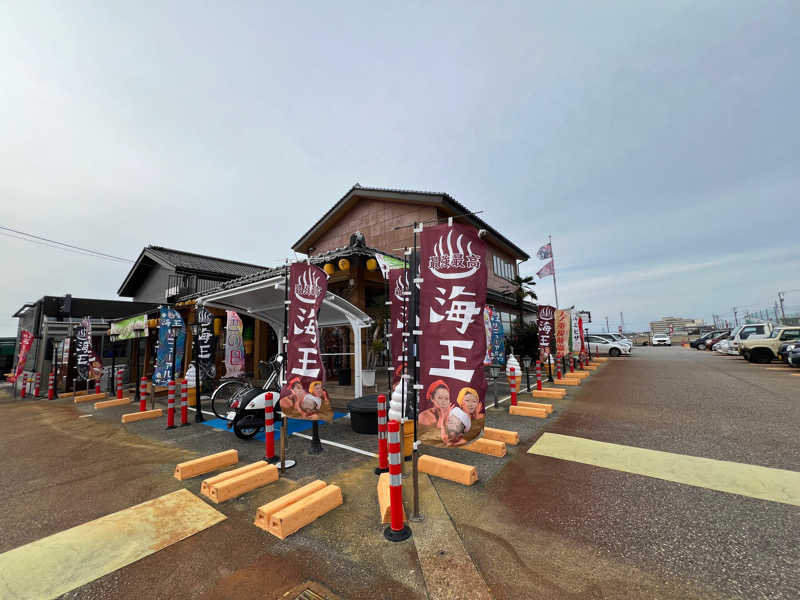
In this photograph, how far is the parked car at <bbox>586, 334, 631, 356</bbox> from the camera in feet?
81.3

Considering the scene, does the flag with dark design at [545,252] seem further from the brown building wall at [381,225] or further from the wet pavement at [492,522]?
the wet pavement at [492,522]

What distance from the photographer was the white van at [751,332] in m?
16.8

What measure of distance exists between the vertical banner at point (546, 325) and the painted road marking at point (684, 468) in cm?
683

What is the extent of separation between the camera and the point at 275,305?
32.5ft

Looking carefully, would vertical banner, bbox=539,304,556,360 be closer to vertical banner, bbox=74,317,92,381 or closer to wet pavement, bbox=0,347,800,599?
wet pavement, bbox=0,347,800,599

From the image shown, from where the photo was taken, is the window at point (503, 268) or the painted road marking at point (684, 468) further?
the window at point (503, 268)

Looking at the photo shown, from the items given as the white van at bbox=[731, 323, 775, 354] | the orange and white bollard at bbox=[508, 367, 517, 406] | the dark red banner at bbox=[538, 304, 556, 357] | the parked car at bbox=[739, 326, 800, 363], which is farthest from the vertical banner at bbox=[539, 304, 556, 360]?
the white van at bbox=[731, 323, 775, 354]

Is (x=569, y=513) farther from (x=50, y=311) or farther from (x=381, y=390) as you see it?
(x=50, y=311)

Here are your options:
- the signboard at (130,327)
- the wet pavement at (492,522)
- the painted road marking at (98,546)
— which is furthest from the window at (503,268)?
the painted road marking at (98,546)

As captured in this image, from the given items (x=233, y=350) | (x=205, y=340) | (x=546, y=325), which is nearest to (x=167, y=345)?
(x=205, y=340)

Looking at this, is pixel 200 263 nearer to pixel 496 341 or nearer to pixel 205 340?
pixel 205 340

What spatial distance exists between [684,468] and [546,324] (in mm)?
7853

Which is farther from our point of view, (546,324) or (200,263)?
(200,263)

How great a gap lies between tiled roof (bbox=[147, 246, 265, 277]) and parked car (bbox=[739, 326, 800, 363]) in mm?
31433
